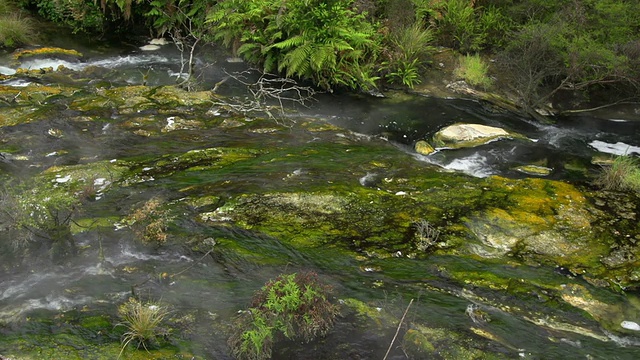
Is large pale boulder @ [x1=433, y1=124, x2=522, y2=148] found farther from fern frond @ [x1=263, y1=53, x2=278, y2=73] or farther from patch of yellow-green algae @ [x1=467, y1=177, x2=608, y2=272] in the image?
fern frond @ [x1=263, y1=53, x2=278, y2=73]

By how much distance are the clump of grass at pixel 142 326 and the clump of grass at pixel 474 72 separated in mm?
9313

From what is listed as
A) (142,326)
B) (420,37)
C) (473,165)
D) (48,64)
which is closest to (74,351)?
(142,326)

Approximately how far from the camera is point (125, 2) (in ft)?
42.2

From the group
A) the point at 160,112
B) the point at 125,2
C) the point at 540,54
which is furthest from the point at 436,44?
the point at 125,2

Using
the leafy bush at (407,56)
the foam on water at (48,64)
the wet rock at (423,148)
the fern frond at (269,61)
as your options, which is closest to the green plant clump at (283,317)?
the wet rock at (423,148)

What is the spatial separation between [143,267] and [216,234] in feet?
3.08

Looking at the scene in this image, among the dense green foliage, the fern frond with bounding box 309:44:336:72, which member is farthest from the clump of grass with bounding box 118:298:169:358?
the dense green foliage

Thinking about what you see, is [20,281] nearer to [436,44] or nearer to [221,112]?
[221,112]

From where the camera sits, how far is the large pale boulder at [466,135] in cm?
903

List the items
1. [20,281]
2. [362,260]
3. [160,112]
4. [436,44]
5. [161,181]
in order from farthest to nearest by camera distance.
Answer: [436,44] < [160,112] < [161,181] < [362,260] < [20,281]

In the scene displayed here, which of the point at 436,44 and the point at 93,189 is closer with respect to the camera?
the point at 93,189

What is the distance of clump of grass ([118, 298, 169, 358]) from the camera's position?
3828 millimetres

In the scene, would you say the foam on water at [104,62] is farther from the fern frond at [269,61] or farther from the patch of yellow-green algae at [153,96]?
the fern frond at [269,61]

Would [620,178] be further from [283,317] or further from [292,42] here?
[292,42]
